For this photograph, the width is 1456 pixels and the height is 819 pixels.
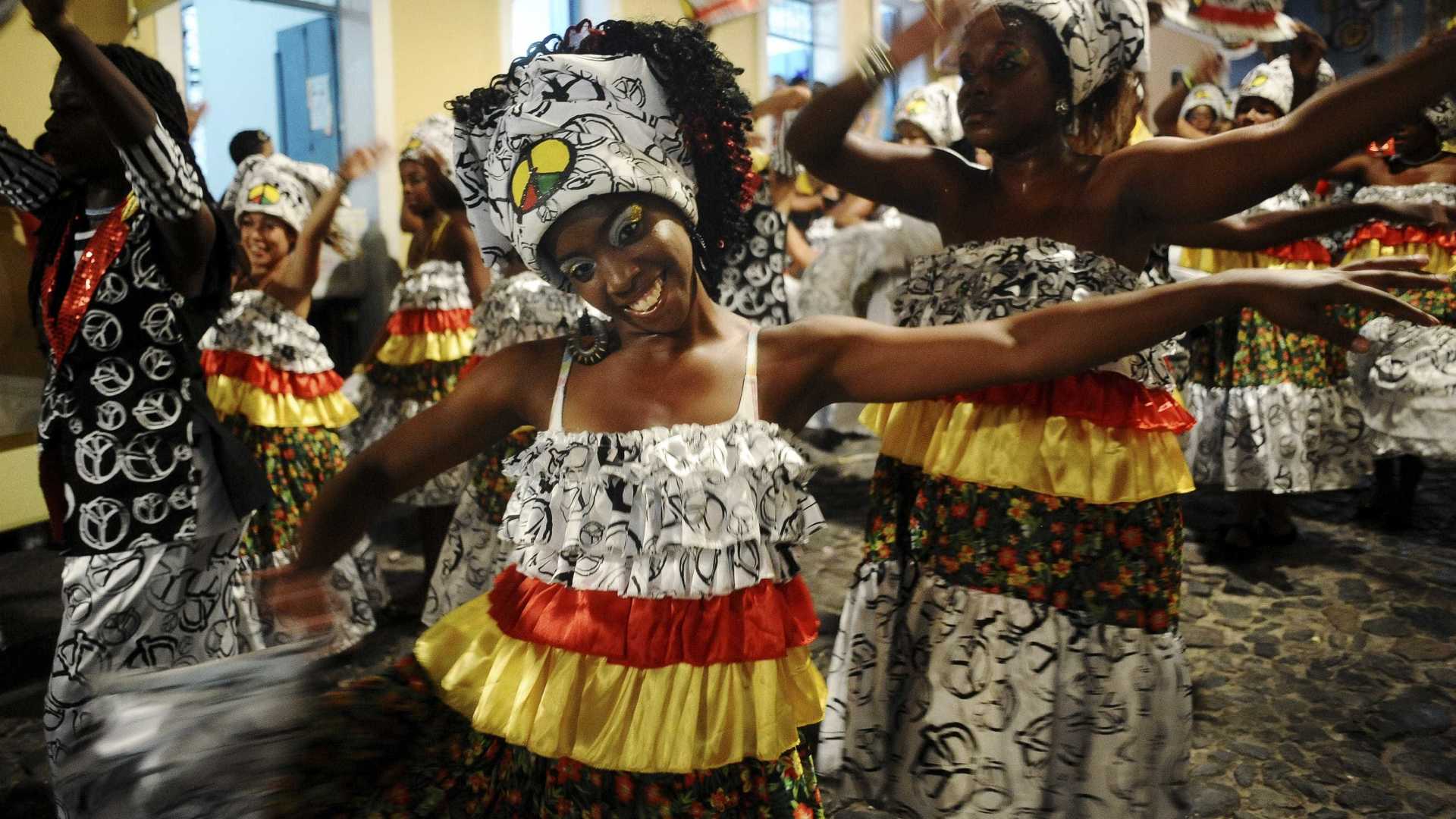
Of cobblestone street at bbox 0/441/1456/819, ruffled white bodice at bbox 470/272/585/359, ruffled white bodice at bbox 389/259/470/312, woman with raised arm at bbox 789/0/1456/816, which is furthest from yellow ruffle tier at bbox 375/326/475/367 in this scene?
woman with raised arm at bbox 789/0/1456/816

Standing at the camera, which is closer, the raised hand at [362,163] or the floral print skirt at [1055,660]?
the floral print skirt at [1055,660]

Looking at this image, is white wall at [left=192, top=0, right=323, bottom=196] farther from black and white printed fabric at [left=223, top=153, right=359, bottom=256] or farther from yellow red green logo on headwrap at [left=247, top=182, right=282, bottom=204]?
yellow red green logo on headwrap at [left=247, top=182, right=282, bottom=204]

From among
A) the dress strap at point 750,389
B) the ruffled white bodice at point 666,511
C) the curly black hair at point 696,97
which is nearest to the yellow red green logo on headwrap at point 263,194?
the curly black hair at point 696,97

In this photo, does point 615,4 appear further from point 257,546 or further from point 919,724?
point 257,546

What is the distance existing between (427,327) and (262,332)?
0.89 meters

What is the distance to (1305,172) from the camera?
1.85 meters

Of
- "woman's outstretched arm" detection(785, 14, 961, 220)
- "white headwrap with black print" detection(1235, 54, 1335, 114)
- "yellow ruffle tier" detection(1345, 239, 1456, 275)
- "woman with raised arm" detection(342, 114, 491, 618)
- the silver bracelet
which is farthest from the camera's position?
"yellow ruffle tier" detection(1345, 239, 1456, 275)

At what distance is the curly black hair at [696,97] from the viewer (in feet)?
5.58

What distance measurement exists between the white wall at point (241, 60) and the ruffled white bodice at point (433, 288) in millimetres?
928

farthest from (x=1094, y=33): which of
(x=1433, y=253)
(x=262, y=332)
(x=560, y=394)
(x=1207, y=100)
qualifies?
(x=1207, y=100)

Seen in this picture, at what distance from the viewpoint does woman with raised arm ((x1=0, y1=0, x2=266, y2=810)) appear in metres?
2.43

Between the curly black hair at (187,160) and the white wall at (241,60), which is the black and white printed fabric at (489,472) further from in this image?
the white wall at (241,60)

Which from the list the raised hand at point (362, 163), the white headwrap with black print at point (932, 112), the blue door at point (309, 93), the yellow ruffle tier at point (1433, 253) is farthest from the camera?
the white headwrap with black print at point (932, 112)

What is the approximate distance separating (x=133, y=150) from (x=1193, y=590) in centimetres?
439
